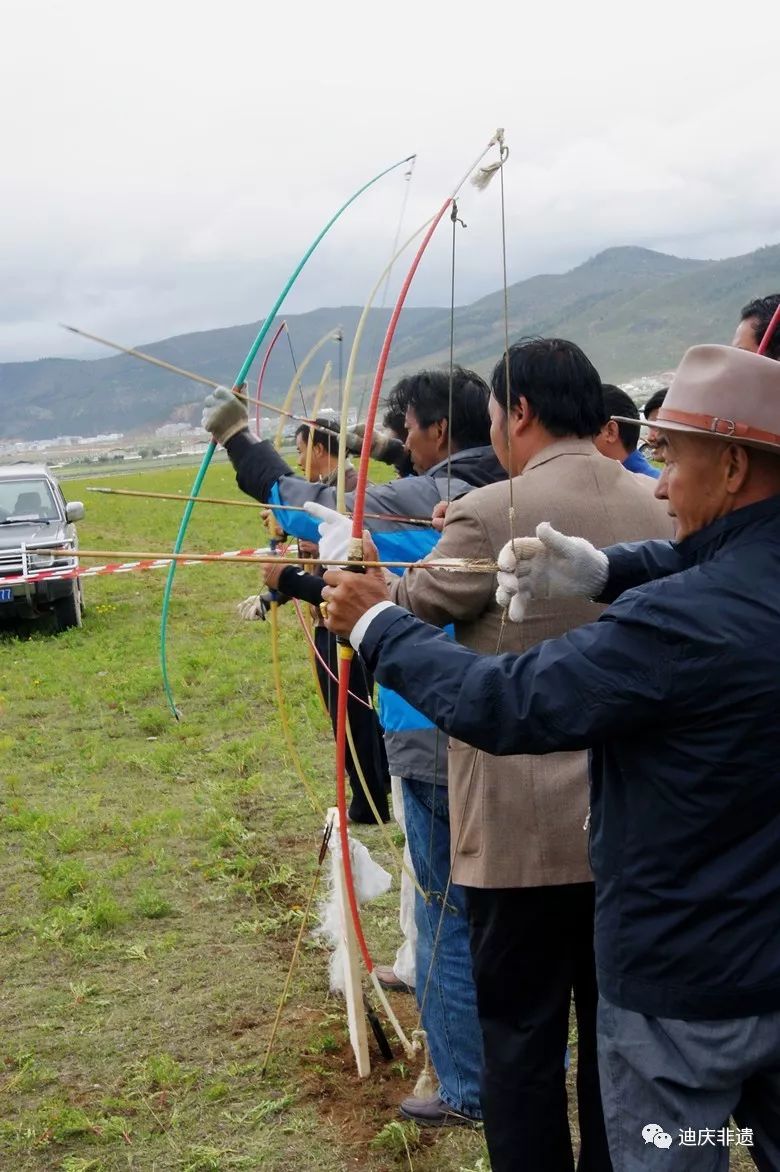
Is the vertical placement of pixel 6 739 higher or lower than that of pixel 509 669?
lower

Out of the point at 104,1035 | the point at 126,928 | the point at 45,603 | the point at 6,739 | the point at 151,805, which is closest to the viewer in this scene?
the point at 104,1035

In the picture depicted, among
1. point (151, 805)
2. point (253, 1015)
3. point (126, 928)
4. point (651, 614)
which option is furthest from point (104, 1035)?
point (651, 614)

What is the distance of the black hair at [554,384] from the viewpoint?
2457 mm

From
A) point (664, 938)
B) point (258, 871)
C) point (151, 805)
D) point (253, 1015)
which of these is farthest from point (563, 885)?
point (151, 805)

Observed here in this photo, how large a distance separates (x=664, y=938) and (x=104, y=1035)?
2.74 metres

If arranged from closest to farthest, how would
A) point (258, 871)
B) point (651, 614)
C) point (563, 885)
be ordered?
1. point (651, 614)
2. point (563, 885)
3. point (258, 871)

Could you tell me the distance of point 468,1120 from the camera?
3.15 metres

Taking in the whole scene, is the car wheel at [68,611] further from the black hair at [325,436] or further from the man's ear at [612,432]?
the man's ear at [612,432]

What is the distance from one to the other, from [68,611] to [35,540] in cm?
124

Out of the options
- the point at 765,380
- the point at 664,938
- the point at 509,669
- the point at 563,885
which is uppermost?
the point at 765,380

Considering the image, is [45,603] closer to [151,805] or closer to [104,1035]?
[151,805]

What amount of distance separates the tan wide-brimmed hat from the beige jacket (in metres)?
0.62

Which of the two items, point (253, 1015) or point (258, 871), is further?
point (258, 871)

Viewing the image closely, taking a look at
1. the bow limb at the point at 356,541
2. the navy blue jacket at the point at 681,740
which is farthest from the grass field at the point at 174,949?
the navy blue jacket at the point at 681,740
